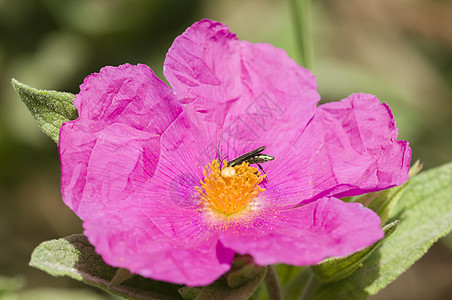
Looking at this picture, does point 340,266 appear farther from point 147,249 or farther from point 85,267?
point 85,267

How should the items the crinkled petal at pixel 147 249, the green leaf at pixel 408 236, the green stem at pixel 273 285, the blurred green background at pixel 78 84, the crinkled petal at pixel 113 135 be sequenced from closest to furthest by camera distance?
the crinkled petal at pixel 147 249 → the crinkled petal at pixel 113 135 → the green stem at pixel 273 285 → the green leaf at pixel 408 236 → the blurred green background at pixel 78 84

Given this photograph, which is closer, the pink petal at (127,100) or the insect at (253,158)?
the pink petal at (127,100)

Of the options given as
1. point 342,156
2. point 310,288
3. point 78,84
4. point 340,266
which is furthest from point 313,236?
point 78,84

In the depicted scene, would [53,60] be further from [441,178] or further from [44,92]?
[441,178]

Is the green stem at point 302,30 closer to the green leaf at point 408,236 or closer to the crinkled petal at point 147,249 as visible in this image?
the green leaf at point 408,236

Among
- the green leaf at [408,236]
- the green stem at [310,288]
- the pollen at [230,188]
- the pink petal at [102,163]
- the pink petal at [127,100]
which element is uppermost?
the pink petal at [127,100]

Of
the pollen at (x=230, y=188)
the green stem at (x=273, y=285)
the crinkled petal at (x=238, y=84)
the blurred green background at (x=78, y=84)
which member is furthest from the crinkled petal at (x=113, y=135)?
the blurred green background at (x=78, y=84)

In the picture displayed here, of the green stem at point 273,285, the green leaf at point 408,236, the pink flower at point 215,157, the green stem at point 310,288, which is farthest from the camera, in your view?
the green stem at point 310,288

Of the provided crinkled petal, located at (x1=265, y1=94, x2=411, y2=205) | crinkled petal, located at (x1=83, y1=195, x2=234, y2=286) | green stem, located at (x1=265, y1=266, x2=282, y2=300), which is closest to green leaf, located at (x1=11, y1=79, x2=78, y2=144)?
crinkled petal, located at (x1=83, y1=195, x2=234, y2=286)

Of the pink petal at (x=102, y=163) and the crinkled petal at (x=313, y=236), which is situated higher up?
the pink petal at (x=102, y=163)
